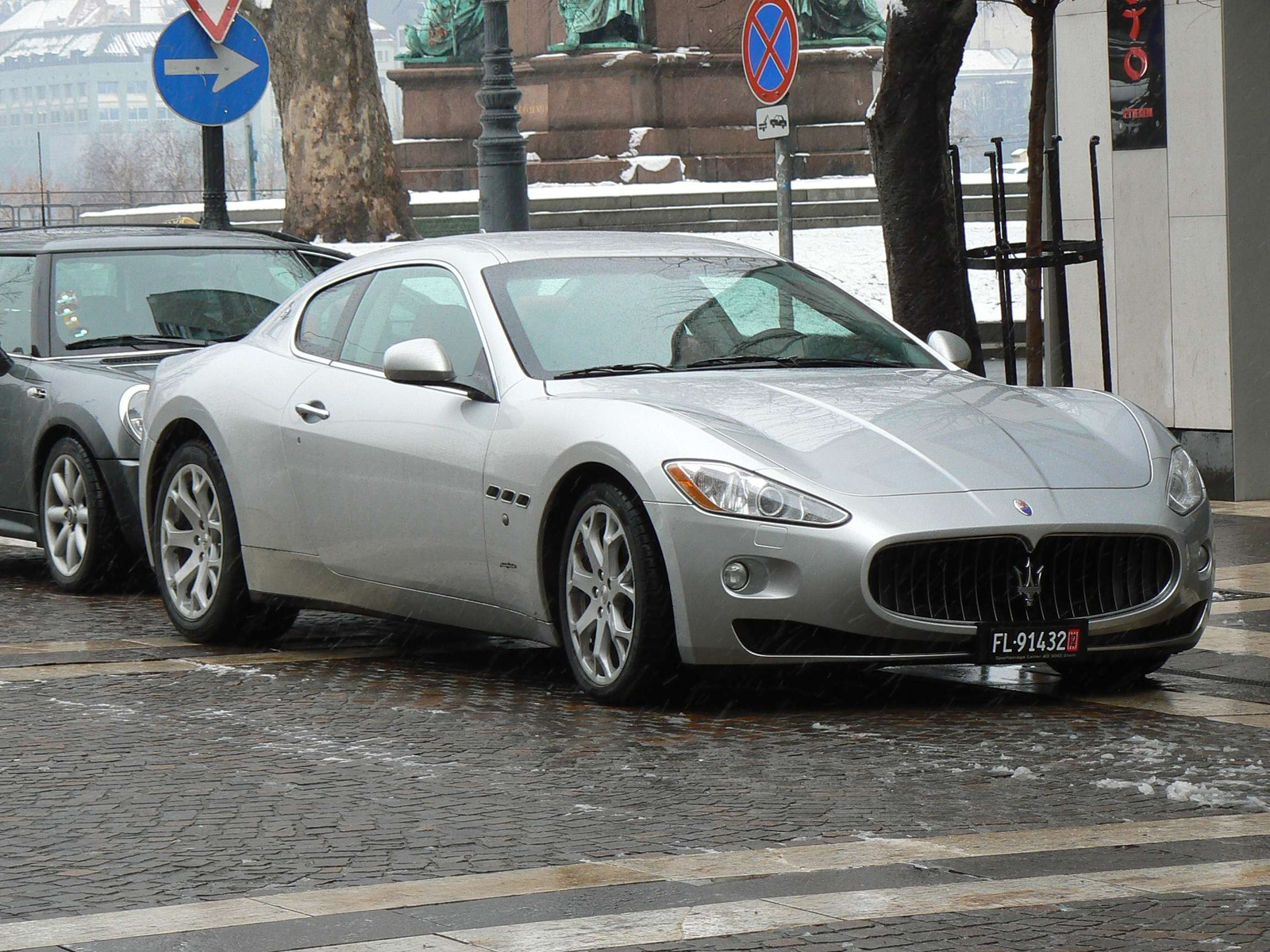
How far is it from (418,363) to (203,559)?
166cm

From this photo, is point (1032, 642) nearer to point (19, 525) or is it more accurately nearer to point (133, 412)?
point (133, 412)

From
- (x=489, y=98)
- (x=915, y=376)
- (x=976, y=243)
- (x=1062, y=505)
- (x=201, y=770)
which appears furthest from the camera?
(x=976, y=243)

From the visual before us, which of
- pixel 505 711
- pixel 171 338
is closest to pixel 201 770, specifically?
pixel 505 711

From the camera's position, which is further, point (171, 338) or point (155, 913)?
point (171, 338)

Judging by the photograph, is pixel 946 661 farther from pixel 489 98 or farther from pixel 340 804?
pixel 489 98

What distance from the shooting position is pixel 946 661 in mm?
6805

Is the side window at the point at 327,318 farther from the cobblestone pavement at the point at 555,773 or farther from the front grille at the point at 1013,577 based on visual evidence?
the front grille at the point at 1013,577

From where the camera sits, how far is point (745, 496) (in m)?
6.68

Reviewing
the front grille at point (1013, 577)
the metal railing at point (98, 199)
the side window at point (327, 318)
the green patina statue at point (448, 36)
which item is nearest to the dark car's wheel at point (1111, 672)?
the front grille at point (1013, 577)

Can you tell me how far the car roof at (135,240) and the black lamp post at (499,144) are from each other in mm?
4554

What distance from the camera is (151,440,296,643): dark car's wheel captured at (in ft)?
28.2

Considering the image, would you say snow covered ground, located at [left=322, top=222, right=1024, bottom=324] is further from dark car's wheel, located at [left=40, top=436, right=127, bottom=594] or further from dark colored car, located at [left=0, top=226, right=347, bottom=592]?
dark car's wheel, located at [left=40, top=436, right=127, bottom=594]

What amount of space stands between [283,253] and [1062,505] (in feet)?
18.1

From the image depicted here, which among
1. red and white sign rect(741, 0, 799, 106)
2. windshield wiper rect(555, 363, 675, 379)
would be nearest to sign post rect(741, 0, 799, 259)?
red and white sign rect(741, 0, 799, 106)
